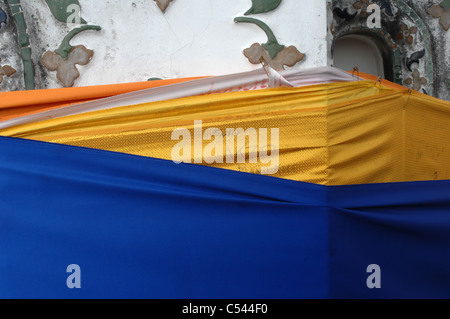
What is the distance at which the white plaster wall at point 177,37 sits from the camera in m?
1.84

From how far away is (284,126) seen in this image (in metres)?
1.60

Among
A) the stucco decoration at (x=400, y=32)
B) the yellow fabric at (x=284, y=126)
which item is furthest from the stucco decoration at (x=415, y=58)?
the yellow fabric at (x=284, y=126)

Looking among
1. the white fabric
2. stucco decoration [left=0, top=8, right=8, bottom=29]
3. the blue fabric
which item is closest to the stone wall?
stucco decoration [left=0, top=8, right=8, bottom=29]

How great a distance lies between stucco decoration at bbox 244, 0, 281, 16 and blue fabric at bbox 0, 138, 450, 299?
25.4 inches

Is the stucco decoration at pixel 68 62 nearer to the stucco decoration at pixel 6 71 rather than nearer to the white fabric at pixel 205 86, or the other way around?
the stucco decoration at pixel 6 71

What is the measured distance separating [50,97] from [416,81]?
5.03 ft

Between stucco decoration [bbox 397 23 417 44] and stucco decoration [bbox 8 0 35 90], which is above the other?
stucco decoration [bbox 397 23 417 44]

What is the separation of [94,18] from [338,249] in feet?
3.81

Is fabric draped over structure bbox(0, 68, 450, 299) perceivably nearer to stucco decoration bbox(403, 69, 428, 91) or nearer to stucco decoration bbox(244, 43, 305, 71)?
stucco decoration bbox(244, 43, 305, 71)

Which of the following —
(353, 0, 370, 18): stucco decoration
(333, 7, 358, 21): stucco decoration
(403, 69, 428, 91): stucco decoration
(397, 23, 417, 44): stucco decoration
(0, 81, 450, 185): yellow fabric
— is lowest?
(0, 81, 450, 185): yellow fabric

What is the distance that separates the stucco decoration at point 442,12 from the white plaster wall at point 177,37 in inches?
29.4

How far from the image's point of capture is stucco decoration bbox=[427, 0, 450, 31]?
2283 millimetres

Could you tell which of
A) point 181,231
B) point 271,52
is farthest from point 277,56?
point 181,231

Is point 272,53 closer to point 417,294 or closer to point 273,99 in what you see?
point 273,99
